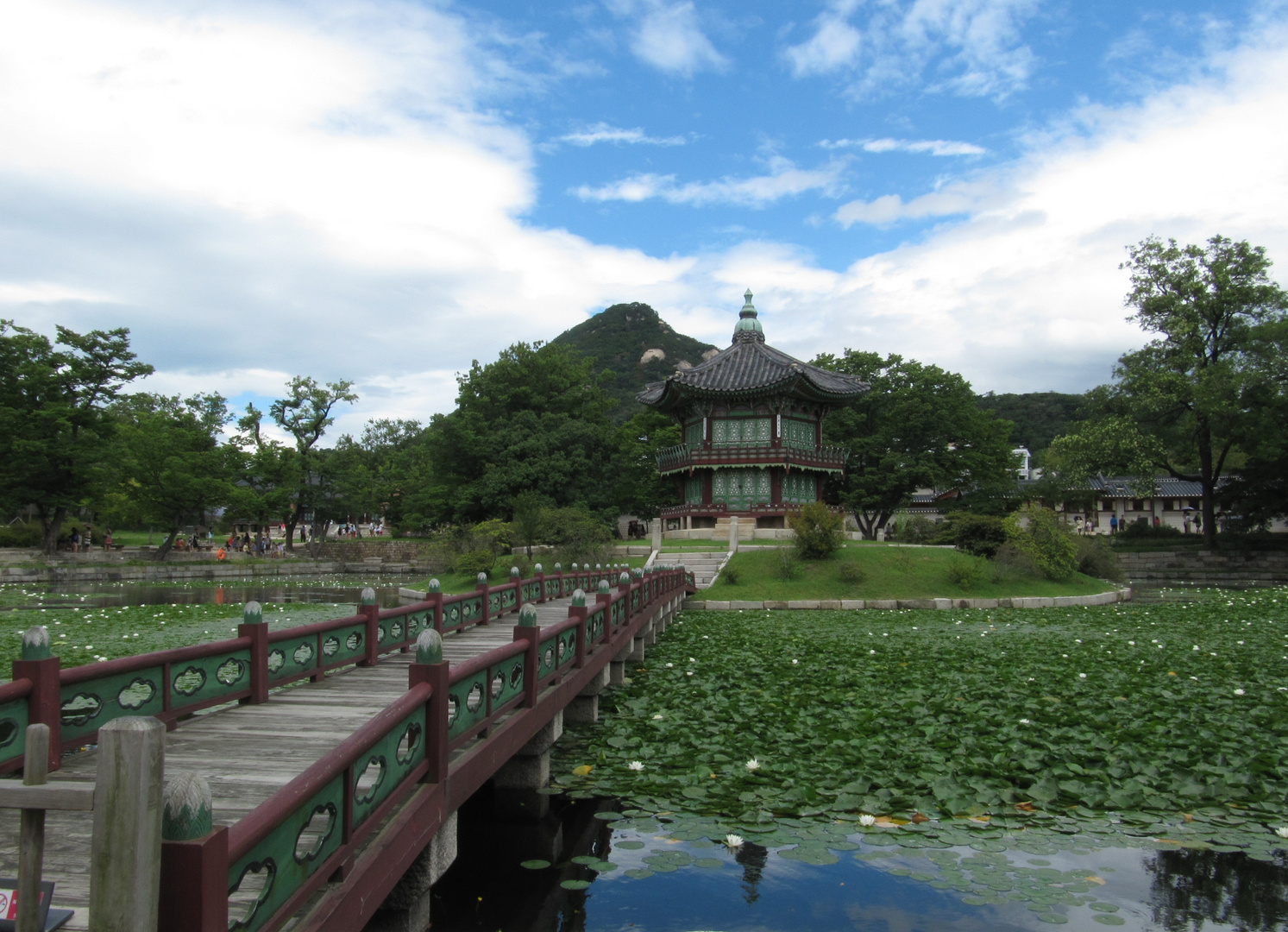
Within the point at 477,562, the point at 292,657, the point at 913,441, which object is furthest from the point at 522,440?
the point at 292,657

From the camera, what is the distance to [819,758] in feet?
23.4

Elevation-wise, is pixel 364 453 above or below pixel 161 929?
above

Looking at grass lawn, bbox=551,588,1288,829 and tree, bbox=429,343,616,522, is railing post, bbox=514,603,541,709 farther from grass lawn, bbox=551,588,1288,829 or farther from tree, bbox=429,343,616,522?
tree, bbox=429,343,616,522

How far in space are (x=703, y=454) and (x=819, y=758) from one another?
97.9 feet

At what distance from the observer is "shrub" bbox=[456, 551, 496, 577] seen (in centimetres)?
2941

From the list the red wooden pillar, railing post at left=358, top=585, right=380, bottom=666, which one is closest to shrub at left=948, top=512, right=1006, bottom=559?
railing post at left=358, top=585, right=380, bottom=666

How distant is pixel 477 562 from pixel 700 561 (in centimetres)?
811

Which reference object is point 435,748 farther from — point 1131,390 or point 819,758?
point 1131,390

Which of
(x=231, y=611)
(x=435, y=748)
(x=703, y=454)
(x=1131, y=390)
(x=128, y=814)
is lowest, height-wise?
(x=231, y=611)

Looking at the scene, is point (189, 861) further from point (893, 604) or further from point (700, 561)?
point (700, 561)

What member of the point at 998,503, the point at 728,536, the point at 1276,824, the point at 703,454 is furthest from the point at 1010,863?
the point at 998,503

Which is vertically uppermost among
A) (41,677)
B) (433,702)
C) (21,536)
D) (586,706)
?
(41,677)

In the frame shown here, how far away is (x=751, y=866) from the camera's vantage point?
5.22m

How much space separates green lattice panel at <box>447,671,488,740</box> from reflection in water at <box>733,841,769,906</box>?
1926mm
